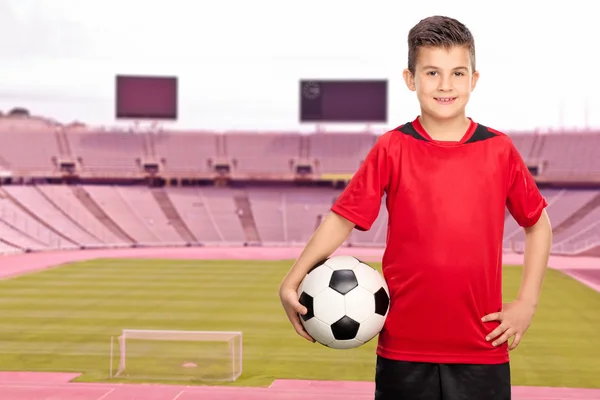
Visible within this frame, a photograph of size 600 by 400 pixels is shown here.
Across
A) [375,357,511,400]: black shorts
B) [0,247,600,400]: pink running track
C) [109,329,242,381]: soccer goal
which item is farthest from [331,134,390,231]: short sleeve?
[109,329,242,381]: soccer goal

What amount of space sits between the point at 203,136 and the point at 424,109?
56038 mm

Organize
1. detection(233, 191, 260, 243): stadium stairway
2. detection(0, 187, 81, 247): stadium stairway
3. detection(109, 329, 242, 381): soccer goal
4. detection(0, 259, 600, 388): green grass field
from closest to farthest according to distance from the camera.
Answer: detection(109, 329, 242, 381): soccer goal
detection(0, 259, 600, 388): green grass field
detection(0, 187, 81, 247): stadium stairway
detection(233, 191, 260, 243): stadium stairway

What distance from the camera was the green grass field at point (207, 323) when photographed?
11359 mm

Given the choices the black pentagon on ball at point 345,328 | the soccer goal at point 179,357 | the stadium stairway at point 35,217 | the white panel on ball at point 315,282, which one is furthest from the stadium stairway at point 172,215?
the white panel on ball at point 315,282

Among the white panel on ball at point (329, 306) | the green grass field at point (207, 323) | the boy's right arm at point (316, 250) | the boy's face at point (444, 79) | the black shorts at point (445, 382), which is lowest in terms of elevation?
the green grass field at point (207, 323)

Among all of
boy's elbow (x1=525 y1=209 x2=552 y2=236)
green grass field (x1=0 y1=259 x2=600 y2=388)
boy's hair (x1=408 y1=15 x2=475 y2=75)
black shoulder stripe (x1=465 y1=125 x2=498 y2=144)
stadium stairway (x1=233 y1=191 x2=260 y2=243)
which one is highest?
boy's hair (x1=408 y1=15 x2=475 y2=75)

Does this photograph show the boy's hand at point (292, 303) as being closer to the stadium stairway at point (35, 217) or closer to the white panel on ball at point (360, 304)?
the white panel on ball at point (360, 304)

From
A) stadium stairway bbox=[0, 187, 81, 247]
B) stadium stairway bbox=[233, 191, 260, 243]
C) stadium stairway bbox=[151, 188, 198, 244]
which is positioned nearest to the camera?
stadium stairway bbox=[0, 187, 81, 247]

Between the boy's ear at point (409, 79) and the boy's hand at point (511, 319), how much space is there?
1.18 m

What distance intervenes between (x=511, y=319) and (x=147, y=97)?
2103 inches

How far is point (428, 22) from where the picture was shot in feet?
11.0

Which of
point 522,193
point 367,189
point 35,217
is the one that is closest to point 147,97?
point 35,217

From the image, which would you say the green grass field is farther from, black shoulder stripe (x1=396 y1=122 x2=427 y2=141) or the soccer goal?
black shoulder stripe (x1=396 y1=122 x2=427 y2=141)

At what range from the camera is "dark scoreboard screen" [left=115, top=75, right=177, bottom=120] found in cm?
5409
